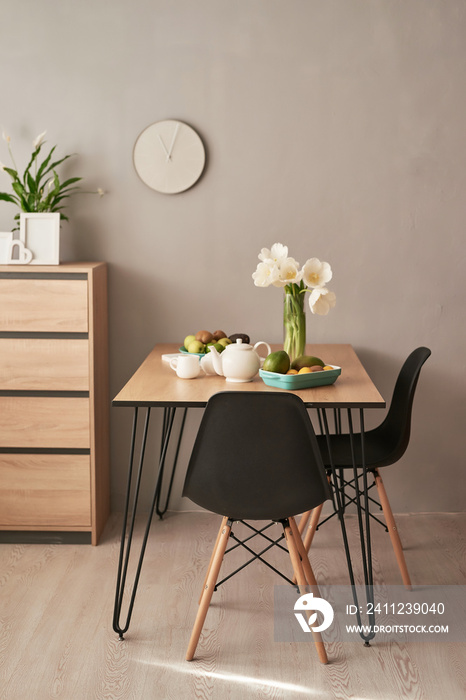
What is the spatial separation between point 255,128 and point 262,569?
1.89 meters

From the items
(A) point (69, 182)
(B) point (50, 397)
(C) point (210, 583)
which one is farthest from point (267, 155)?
(C) point (210, 583)

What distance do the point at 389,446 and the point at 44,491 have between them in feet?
4.74

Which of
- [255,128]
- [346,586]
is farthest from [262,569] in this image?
[255,128]

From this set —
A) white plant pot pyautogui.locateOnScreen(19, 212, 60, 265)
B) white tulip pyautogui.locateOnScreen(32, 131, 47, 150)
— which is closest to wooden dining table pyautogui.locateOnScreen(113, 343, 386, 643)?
white plant pot pyautogui.locateOnScreen(19, 212, 60, 265)

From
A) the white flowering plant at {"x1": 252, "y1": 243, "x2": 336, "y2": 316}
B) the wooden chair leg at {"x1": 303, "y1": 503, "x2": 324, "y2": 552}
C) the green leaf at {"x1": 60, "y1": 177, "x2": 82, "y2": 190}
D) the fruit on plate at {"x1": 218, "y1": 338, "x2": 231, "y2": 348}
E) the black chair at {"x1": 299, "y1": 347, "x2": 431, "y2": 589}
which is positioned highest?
the green leaf at {"x1": 60, "y1": 177, "x2": 82, "y2": 190}

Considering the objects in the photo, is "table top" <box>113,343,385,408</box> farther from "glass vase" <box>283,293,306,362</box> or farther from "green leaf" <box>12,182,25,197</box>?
"green leaf" <box>12,182,25,197</box>

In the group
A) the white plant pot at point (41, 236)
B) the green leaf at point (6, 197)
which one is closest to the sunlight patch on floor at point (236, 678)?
the white plant pot at point (41, 236)

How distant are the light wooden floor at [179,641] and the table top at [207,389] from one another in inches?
30.9

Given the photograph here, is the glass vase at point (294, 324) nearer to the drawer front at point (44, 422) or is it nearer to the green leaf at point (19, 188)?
the drawer front at point (44, 422)

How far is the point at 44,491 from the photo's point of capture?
2.95 metres

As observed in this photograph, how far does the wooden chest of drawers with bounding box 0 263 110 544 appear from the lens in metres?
2.85

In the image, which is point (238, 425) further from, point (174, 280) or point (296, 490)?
point (174, 280)

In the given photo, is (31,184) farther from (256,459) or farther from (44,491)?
(256,459)

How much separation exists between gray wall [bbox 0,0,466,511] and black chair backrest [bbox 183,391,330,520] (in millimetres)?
1285
